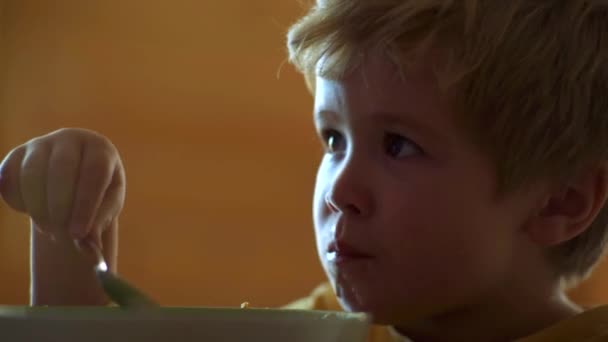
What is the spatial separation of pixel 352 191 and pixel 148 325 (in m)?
0.31

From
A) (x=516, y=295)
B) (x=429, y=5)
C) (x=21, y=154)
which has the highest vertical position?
(x=429, y=5)

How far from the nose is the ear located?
0.14m

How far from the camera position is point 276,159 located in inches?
52.6

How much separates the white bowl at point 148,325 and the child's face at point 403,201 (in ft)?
0.95

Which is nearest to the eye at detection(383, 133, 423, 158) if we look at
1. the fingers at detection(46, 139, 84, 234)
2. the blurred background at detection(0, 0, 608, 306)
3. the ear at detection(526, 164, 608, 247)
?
the ear at detection(526, 164, 608, 247)

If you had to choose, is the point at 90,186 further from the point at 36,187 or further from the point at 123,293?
the point at 123,293

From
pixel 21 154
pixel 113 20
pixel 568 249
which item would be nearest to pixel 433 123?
pixel 568 249

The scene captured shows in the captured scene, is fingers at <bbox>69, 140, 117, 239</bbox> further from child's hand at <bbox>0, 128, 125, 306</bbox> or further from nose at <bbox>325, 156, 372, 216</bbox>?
nose at <bbox>325, 156, 372, 216</bbox>

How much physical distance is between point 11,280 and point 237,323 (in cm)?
88

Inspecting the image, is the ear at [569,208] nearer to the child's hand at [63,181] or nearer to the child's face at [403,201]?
the child's face at [403,201]

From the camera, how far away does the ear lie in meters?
0.68

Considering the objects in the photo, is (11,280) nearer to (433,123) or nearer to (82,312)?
(433,123)

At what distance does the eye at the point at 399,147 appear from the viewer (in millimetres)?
647

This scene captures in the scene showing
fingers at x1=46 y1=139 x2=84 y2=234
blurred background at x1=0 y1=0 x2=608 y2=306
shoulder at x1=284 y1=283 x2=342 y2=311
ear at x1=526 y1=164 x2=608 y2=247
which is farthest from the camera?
blurred background at x1=0 y1=0 x2=608 y2=306
